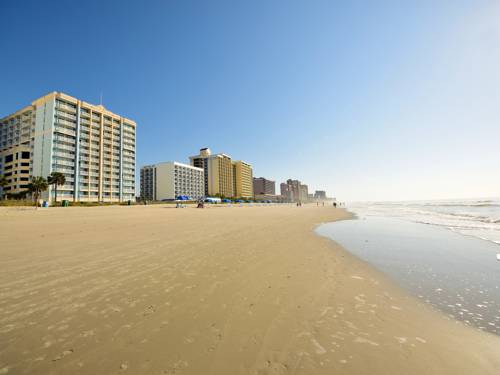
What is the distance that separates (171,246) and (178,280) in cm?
379

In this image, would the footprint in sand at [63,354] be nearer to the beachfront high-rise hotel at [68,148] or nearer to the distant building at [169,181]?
the beachfront high-rise hotel at [68,148]

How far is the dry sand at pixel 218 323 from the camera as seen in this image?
244cm

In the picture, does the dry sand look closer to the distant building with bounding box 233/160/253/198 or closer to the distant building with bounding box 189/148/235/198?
the distant building with bounding box 189/148/235/198

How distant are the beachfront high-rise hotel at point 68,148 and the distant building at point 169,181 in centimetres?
3946

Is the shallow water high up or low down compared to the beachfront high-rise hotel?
down

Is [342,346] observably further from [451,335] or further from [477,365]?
[451,335]

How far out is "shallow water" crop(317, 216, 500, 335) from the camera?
13.2 feet

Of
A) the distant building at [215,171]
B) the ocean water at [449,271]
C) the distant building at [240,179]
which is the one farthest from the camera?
the distant building at [240,179]

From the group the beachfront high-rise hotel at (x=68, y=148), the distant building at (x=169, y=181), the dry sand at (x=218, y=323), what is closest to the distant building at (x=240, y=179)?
the distant building at (x=169, y=181)

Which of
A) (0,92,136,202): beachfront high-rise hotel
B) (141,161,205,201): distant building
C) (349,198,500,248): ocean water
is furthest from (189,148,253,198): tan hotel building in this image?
(349,198,500,248): ocean water

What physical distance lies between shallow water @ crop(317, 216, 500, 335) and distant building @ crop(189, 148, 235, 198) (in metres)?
149

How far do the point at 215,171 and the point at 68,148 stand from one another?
95.0m

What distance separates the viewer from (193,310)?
368 cm

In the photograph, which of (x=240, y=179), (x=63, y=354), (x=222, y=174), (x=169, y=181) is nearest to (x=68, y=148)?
(x=169, y=181)
